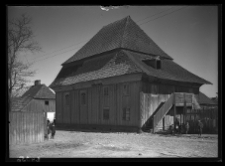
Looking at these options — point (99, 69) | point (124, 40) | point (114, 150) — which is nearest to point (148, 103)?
point (99, 69)

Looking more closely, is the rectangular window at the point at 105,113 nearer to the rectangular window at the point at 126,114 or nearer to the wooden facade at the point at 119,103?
the wooden facade at the point at 119,103

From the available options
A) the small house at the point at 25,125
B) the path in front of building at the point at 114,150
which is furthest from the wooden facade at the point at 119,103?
the small house at the point at 25,125

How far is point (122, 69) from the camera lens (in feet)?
85.0

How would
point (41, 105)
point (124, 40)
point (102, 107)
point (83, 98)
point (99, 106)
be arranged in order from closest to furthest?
point (124, 40), point (102, 107), point (99, 106), point (83, 98), point (41, 105)

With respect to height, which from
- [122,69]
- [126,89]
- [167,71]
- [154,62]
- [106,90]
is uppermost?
[154,62]

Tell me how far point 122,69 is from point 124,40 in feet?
12.8

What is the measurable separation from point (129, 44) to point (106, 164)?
17657 millimetres

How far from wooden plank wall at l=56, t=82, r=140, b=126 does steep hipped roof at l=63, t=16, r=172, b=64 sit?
4390mm

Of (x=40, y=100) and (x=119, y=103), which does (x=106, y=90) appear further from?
(x=40, y=100)

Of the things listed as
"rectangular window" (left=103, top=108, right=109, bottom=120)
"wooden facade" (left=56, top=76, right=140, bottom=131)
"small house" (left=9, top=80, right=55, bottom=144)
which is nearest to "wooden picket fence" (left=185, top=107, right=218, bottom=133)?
"wooden facade" (left=56, top=76, right=140, bottom=131)

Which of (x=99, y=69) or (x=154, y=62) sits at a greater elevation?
(x=154, y=62)

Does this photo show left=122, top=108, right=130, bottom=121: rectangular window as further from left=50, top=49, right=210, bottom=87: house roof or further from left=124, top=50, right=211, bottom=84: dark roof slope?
left=124, top=50, right=211, bottom=84: dark roof slope

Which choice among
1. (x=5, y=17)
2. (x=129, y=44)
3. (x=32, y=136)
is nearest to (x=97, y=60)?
(x=129, y=44)

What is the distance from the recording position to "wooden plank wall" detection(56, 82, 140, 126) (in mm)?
25641
